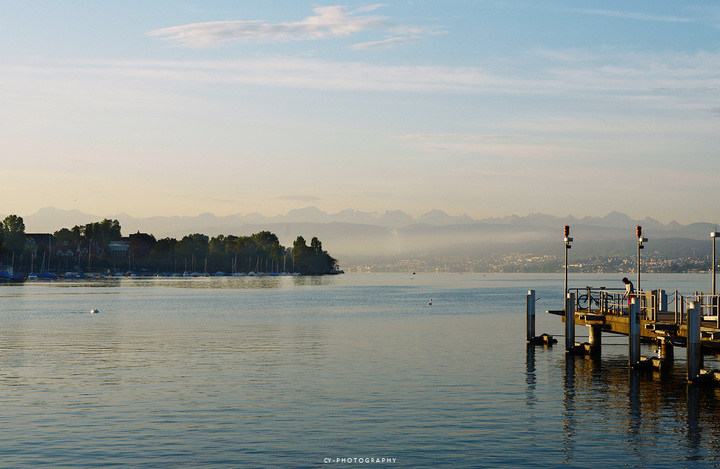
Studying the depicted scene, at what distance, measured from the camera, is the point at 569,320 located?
51.0m

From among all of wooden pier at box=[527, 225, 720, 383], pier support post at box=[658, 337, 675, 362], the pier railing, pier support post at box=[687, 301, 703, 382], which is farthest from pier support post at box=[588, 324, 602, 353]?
pier support post at box=[687, 301, 703, 382]

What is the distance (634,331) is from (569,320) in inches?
394

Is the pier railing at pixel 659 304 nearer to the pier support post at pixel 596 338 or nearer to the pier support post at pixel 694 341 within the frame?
the pier support post at pixel 694 341

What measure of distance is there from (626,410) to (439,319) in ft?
185

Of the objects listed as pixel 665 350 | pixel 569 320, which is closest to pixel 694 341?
pixel 665 350

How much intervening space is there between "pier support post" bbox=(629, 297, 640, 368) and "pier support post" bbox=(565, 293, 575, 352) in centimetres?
790

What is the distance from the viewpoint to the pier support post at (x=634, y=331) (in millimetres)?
40500

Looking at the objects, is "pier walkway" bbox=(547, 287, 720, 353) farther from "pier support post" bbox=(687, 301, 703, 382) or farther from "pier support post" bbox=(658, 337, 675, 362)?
"pier support post" bbox=(658, 337, 675, 362)

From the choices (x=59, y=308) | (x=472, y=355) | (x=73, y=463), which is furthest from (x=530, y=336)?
(x=59, y=308)

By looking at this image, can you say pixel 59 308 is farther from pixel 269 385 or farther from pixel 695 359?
pixel 695 359

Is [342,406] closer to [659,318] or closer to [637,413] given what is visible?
[637,413]

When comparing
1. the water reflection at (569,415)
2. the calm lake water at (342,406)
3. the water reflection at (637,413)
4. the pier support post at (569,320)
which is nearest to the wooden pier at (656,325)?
the pier support post at (569,320)

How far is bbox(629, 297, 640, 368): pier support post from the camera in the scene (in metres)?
40.5

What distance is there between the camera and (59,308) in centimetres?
10669
